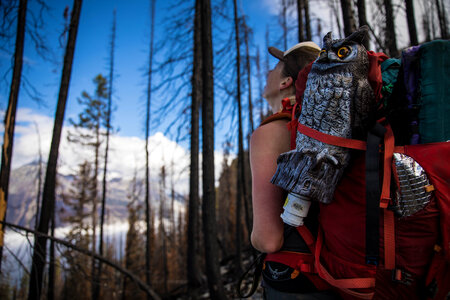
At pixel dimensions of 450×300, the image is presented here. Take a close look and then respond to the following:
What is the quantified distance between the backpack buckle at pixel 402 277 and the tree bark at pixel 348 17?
2.58 m

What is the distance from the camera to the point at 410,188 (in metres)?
0.87

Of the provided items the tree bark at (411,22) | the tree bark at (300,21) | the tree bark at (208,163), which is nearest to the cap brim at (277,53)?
the tree bark at (208,163)

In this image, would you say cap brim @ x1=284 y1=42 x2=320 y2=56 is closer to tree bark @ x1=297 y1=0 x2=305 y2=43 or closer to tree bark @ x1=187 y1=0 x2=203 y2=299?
tree bark @ x1=297 y1=0 x2=305 y2=43

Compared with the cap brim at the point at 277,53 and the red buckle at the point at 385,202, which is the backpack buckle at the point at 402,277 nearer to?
the red buckle at the point at 385,202

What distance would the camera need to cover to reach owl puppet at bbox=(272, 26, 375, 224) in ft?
3.22

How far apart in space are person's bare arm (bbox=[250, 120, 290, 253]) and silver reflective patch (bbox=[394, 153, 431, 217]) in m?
0.54

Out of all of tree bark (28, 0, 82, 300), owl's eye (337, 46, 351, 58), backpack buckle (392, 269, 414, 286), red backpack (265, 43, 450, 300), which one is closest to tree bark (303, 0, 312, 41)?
A: tree bark (28, 0, 82, 300)

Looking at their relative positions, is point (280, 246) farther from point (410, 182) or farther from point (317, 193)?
point (410, 182)

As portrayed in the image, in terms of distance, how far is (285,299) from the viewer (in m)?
1.16

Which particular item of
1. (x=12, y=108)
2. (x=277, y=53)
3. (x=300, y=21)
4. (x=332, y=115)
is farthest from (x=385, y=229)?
(x=12, y=108)

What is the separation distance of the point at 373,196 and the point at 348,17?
262 centimetres

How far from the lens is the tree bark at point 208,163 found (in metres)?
5.59

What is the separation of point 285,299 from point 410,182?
0.79 m

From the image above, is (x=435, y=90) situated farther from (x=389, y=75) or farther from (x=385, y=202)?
(x=385, y=202)
